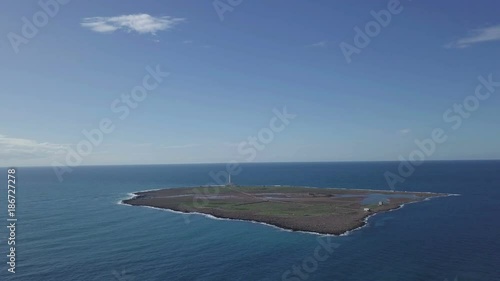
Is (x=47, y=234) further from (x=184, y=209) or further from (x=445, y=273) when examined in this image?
(x=445, y=273)

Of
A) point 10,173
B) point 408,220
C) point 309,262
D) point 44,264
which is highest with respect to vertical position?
point 10,173

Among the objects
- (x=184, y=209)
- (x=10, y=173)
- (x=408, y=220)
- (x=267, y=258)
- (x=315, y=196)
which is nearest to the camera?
(x=10, y=173)

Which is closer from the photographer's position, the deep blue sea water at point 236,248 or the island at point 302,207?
the deep blue sea water at point 236,248

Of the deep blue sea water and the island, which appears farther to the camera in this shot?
the island

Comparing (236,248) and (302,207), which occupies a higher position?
(236,248)

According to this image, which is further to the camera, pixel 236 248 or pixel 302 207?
pixel 302 207

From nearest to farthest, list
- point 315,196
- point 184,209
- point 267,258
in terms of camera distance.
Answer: point 267,258 < point 184,209 < point 315,196

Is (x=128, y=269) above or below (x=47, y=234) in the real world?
below

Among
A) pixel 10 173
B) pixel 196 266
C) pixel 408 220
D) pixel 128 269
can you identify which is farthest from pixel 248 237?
pixel 10 173
